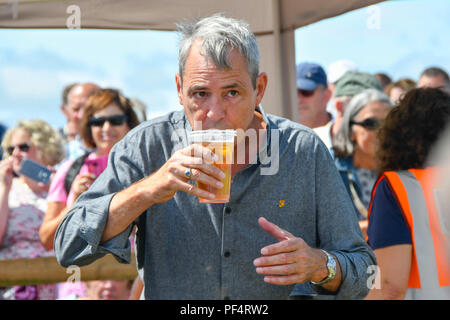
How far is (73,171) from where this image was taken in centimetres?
421

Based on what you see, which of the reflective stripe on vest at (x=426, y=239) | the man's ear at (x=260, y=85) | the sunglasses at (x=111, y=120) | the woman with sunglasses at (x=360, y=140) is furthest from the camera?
the woman with sunglasses at (x=360, y=140)

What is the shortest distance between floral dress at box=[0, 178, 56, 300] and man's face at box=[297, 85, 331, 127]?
220 cm

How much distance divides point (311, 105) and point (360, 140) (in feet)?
2.76

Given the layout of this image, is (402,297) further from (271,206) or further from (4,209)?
(4,209)

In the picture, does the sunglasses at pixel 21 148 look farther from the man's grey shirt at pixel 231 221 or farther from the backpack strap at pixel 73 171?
the man's grey shirt at pixel 231 221

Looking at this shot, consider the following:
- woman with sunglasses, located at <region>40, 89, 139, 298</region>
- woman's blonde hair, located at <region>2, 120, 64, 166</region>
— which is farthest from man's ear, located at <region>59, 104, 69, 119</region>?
woman with sunglasses, located at <region>40, 89, 139, 298</region>

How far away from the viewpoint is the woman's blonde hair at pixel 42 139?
5.17m

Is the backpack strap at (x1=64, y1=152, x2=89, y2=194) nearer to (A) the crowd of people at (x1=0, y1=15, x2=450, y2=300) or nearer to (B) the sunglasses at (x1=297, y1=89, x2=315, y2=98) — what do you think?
(A) the crowd of people at (x1=0, y1=15, x2=450, y2=300)

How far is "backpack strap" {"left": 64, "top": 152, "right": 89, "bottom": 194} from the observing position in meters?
4.16

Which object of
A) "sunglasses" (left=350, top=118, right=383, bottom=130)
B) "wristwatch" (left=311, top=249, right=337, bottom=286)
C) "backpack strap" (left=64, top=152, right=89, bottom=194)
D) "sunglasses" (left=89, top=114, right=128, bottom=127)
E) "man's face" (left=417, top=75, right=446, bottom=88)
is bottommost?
"wristwatch" (left=311, top=249, right=337, bottom=286)

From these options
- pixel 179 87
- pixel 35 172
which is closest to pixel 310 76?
pixel 35 172

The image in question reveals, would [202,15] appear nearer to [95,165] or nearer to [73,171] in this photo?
[95,165]

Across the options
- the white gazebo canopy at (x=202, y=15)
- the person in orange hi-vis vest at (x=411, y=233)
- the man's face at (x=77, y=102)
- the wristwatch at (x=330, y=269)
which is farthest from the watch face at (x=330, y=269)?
the man's face at (x=77, y=102)
